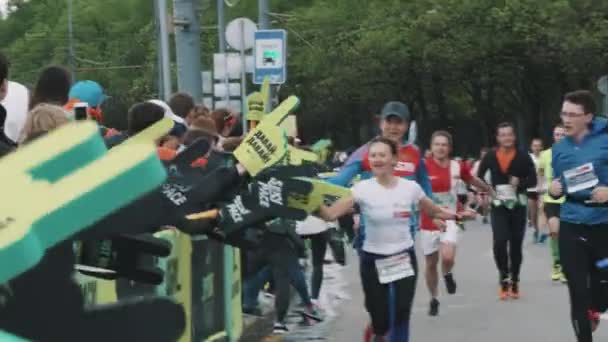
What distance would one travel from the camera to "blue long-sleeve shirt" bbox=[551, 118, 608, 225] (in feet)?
26.1

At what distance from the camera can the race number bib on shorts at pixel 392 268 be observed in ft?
25.4

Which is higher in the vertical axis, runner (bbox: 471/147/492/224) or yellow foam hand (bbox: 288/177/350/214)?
yellow foam hand (bbox: 288/177/350/214)

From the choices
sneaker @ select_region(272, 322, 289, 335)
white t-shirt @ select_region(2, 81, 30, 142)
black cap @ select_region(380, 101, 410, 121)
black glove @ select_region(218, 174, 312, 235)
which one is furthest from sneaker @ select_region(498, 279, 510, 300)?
white t-shirt @ select_region(2, 81, 30, 142)

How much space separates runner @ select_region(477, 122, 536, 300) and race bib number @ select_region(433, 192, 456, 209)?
69cm

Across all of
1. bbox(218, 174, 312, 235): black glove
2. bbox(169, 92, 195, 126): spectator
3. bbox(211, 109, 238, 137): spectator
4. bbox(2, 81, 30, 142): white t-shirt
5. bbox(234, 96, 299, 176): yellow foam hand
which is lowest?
bbox(211, 109, 238, 137): spectator

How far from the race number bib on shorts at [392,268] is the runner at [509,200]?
4877 millimetres

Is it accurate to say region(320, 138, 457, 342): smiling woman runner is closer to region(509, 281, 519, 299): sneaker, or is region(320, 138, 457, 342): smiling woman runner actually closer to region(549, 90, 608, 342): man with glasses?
region(549, 90, 608, 342): man with glasses

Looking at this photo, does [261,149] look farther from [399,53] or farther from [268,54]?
[399,53]

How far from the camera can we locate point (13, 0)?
64.4 m

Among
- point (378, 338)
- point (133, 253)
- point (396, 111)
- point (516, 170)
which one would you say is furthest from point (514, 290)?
point (133, 253)

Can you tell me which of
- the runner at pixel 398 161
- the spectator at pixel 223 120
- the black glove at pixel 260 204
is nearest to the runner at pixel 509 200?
the spectator at pixel 223 120

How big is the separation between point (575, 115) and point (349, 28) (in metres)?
42.3

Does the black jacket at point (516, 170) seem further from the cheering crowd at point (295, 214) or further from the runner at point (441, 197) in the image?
the runner at point (441, 197)

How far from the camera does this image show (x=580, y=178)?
7984 mm
